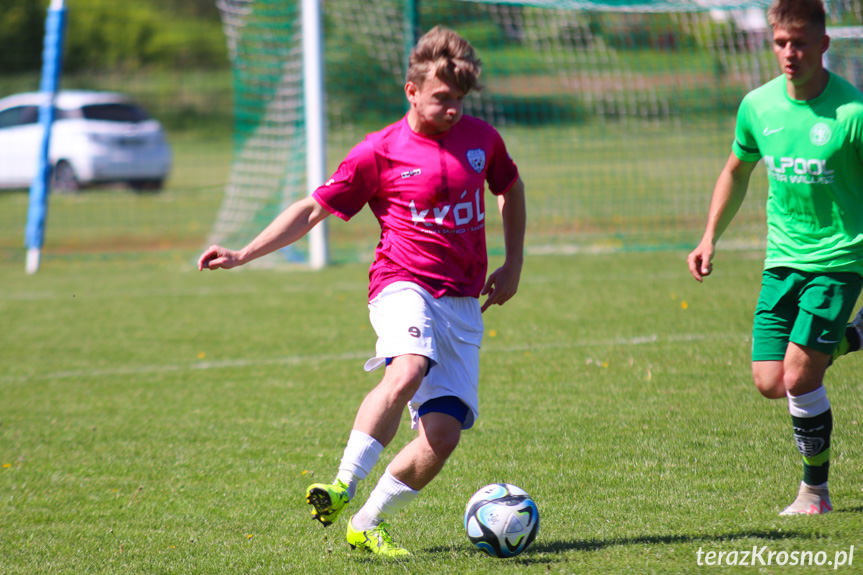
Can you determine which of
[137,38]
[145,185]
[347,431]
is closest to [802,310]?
[347,431]

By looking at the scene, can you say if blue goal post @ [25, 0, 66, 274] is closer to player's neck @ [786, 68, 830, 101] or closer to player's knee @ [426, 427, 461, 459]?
player's knee @ [426, 427, 461, 459]

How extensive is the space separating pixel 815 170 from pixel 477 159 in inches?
51.0

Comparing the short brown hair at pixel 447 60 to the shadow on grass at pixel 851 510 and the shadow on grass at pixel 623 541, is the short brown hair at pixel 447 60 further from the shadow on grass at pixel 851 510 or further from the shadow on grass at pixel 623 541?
the shadow on grass at pixel 851 510

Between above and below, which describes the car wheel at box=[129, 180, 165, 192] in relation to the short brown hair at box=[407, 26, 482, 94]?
below

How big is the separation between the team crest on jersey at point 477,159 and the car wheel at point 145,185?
18522 millimetres

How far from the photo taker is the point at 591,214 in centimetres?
1512

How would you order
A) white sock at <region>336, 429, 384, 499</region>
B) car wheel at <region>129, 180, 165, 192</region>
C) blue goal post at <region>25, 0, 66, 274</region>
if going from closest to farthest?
1. white sock at <region>336, 429, 384, 499</region>
2. blue goal post at <region>25, 0, 66, 274</region>
3. car wheel at <region>129, 180, 165, 192</region>

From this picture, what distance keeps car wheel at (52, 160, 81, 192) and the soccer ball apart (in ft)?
60.5

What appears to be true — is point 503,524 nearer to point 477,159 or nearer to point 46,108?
point 477,159

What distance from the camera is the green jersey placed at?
11.8 ft

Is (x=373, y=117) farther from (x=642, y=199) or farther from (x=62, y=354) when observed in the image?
(x=62, y=354)

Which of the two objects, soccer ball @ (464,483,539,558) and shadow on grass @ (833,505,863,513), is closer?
soccer ball @ (464,483,539,558)

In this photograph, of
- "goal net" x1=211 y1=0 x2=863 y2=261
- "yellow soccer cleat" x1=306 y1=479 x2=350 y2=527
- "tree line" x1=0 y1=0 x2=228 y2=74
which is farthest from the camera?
"tree line" x1=0 y1=0 x2=228 y2=74

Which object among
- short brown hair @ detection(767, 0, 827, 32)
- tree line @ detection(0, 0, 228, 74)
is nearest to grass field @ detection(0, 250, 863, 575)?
short brown hair @ detection(767, 0, 827, 32)
